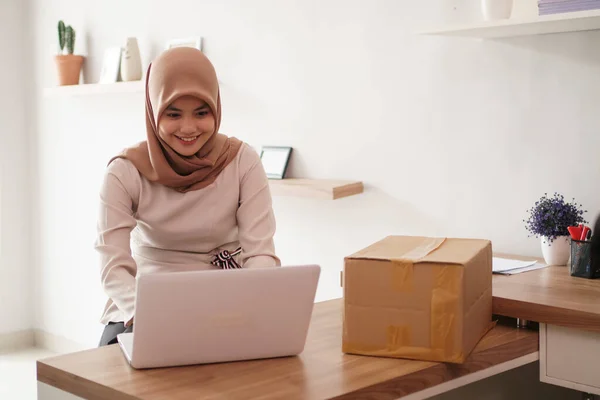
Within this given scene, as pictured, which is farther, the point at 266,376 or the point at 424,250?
the point at 424,250

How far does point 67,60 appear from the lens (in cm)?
416

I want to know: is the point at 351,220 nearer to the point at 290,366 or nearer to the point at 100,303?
the point at 290,366

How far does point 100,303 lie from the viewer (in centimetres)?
434

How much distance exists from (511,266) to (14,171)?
332 centimetres

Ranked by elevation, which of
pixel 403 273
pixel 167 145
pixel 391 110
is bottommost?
pixel 403 273

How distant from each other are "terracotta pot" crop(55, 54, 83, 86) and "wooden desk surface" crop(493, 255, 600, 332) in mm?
2768

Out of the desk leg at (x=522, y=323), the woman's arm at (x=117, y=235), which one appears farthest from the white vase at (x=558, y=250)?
the woman's arm at (x=117, y=235)

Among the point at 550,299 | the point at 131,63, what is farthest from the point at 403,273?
the point at 131,63

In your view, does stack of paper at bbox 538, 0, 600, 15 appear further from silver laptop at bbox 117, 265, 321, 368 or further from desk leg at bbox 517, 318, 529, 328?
silver laptop at bbox 117, 265, 321, 368

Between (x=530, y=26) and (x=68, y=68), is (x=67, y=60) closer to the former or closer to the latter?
(x=68, y=68)

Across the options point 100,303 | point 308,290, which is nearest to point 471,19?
point 308,290

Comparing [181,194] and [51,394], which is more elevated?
[181,194]

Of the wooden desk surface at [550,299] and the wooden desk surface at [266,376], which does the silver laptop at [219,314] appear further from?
the wooden desk surface at [550,299]

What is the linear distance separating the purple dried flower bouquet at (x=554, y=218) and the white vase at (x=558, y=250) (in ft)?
0.04
